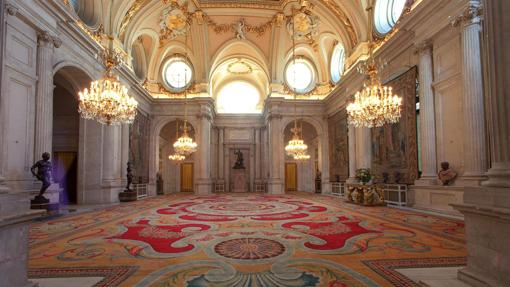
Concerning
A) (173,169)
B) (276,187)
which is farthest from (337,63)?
(173,169)

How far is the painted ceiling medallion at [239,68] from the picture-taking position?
65.9 ft

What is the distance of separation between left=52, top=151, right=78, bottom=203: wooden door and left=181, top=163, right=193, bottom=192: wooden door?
396 inches

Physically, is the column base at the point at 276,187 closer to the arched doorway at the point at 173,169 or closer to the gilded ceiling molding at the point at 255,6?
the arched doorway at the point at 173,169

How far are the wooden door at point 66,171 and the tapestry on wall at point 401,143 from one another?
12.0m

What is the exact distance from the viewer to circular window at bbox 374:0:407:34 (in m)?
10.6

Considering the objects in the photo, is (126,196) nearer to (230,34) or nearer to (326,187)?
(230,34)

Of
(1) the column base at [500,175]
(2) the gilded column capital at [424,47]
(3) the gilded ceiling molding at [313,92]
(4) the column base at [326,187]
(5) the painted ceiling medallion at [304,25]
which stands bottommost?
(4) the column base at [326,187]

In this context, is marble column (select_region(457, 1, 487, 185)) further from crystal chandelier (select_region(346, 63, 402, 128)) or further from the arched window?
the arched window

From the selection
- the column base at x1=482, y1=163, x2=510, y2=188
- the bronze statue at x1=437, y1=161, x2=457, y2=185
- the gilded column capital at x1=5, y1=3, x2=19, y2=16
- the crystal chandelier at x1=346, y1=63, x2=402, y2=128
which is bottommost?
the bronze statue at x1=437, y1=161, x2=457, y2=185

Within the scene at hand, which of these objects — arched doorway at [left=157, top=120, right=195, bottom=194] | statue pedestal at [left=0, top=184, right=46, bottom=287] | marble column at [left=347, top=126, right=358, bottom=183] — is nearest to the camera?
statue pedestal at [left=0, top=184, right=46, bottom=287]

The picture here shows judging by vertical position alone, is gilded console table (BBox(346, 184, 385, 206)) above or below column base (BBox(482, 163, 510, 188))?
below

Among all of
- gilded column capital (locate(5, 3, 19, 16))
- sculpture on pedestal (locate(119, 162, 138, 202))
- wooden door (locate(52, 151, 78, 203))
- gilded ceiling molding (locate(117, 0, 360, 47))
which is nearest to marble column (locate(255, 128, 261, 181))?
gilded ceiling molding (locate(117, 0, 360, 47))

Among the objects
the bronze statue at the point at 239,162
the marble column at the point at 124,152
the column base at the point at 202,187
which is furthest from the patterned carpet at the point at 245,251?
the bronze statue at the point at 239,162

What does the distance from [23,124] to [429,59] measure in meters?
11.1
